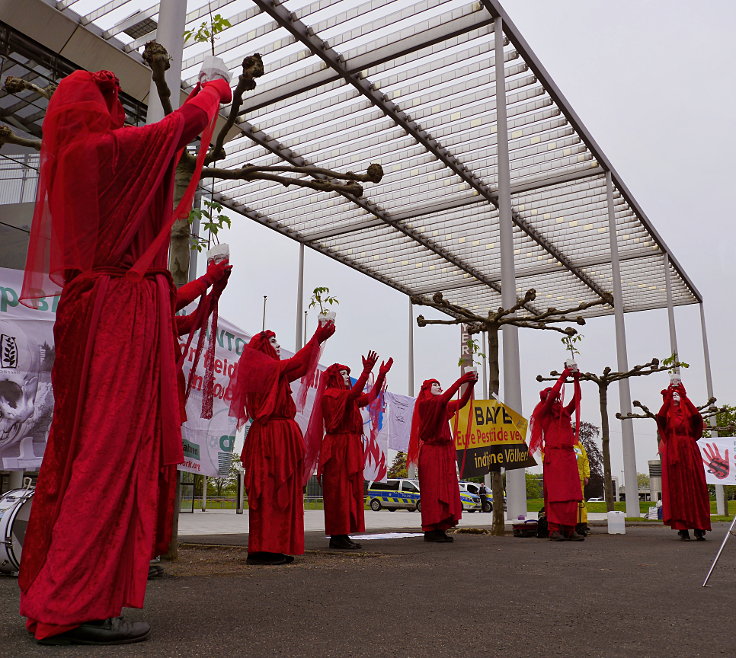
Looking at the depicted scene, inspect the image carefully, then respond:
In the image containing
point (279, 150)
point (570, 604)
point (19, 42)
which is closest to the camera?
point (570, 604)

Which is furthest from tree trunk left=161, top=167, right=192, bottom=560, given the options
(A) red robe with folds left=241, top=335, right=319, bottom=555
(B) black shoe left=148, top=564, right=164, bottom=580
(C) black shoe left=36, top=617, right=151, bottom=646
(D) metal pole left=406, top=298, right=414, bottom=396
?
(D) metal pole left=406, top=298, right=414, bottom=396

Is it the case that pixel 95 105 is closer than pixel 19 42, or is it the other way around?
pixel 95 105

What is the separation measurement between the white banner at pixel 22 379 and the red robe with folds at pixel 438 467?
4040 mm

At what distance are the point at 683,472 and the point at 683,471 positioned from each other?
1cm

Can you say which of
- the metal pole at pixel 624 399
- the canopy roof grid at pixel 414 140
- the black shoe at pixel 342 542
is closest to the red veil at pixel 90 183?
the black shoe at pixel 342 542

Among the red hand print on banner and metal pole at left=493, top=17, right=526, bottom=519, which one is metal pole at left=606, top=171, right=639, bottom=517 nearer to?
metal pole at left=493, top=17, right=526, bottom=519

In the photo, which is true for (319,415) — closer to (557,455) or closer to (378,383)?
(378,383)

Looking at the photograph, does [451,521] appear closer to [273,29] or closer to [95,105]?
[95,105]

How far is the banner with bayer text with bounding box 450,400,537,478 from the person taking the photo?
961 cm

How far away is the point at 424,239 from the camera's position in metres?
23.3

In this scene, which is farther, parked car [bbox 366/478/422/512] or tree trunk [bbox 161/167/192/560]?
parked car [bbox 366/478/422/512]

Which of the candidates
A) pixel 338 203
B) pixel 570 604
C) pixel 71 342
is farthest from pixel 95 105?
pixel 338 203

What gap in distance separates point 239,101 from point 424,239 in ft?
62.7

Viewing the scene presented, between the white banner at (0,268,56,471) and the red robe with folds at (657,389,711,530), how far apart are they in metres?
6.82
